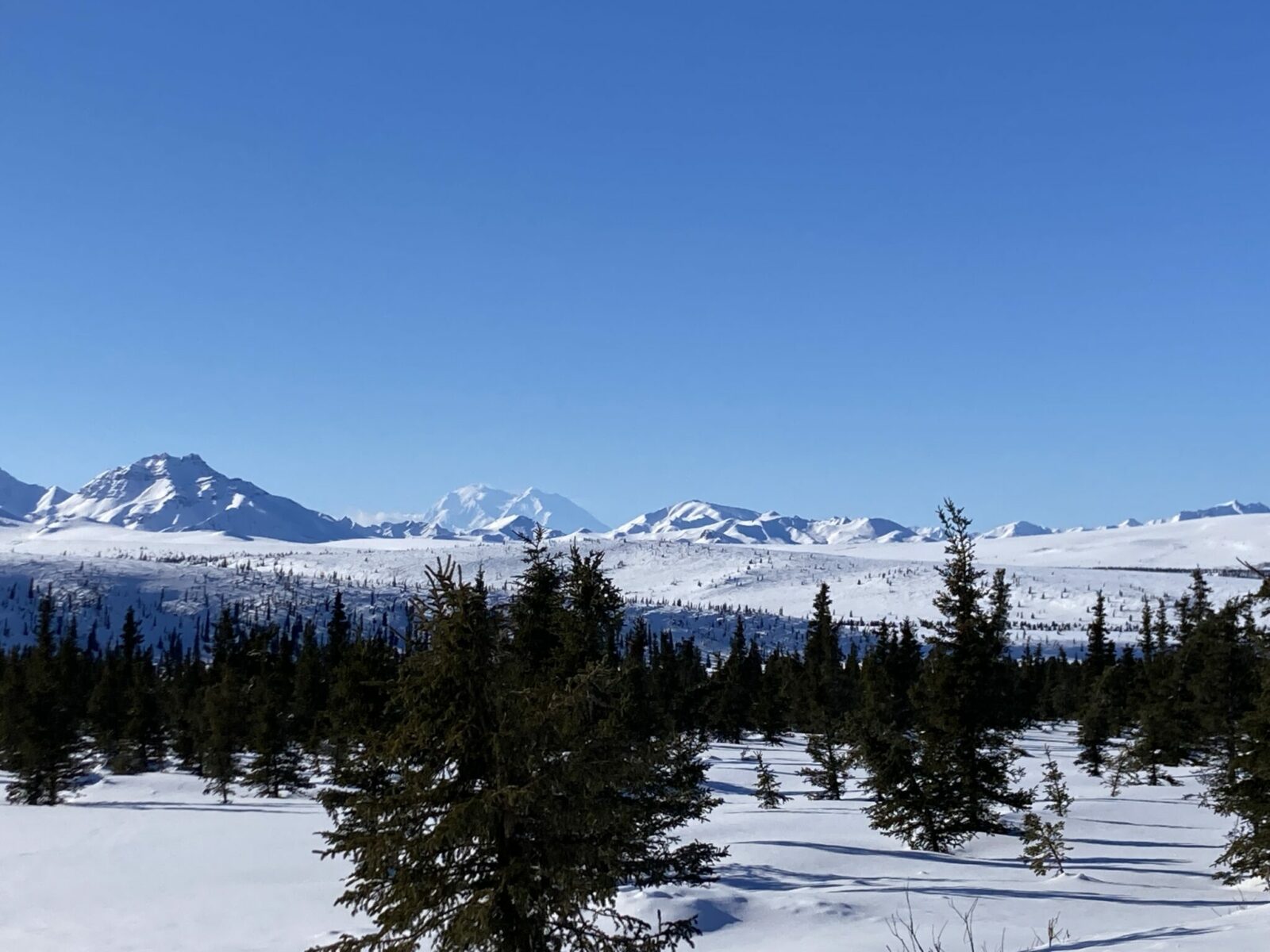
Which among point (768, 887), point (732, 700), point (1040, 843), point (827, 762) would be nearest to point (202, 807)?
point (827, 762)

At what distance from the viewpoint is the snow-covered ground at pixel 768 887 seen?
17.5 m

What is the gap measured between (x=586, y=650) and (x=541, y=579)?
10.0 feet

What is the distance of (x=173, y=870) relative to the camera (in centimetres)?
2891

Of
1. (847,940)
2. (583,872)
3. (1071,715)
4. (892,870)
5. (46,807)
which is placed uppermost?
(583,872)

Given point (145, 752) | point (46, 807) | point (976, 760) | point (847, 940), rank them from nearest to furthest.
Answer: point (847, 940) < point (976, 760) < point (46, 807) < point (145, 752)

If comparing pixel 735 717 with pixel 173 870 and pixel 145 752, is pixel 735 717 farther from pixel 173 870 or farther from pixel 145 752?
pixel 173 870

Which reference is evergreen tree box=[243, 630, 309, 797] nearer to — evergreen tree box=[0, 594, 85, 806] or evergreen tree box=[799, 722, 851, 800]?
evergreen tree box=[0, 594, 85, 806]

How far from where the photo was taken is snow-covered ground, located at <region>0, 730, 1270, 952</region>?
57.4 feet

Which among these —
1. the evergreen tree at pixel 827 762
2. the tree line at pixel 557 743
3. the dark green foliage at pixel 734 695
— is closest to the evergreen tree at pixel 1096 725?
the tree line at pixel 557 743

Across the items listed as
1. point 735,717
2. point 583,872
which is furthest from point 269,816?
point 735,717

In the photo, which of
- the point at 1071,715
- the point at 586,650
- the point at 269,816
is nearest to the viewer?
the point at 586,650

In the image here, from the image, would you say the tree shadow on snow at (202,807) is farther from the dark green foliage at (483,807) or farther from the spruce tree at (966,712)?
the dark green foliage at (483,807)

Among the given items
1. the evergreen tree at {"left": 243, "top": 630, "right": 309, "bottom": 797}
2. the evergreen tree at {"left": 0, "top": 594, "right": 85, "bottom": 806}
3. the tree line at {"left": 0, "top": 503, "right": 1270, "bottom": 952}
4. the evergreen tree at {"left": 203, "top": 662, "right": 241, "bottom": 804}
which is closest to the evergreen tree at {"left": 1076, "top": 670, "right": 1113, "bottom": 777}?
the tree line at {"left": 0, "top": 503, "right": 1270, "bottom": 952}

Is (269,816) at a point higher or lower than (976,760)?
lower
